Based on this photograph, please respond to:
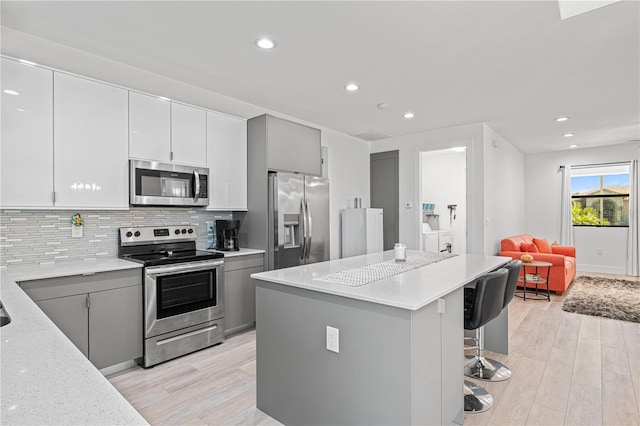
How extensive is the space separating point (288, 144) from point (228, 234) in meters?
1.32

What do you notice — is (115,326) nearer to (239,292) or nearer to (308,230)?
(239,292)

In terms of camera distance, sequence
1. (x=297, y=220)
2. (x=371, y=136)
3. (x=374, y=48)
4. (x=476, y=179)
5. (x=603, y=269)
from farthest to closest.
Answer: (x=603, y=269) < (x=371, y=136) < (x=476, y=179) < (x=297, y=220) < (x=374, y=48)

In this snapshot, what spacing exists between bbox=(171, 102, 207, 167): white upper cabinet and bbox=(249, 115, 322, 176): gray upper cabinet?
650mm

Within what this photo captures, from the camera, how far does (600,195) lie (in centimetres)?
721

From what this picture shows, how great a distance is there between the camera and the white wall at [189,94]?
254 cm

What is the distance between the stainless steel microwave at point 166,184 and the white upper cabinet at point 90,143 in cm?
9

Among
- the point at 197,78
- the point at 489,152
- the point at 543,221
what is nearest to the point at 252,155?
the point at 197,78

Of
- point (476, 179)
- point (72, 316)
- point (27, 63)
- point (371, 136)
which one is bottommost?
point (72, 316)

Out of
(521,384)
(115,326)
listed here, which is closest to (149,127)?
(115,326)

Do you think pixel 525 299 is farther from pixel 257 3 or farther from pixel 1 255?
pixel 1 255

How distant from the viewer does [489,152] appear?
510 centimetres

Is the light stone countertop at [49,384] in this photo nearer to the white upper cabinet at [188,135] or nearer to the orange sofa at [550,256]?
the white upper cabinet at [188,135]

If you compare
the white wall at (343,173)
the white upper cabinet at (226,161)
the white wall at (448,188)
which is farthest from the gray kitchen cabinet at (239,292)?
the white wall at (448,188)

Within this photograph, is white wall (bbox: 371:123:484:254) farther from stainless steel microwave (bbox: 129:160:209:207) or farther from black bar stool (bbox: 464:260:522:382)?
stainless steel microwave (bbox: 129:160:209:207)
